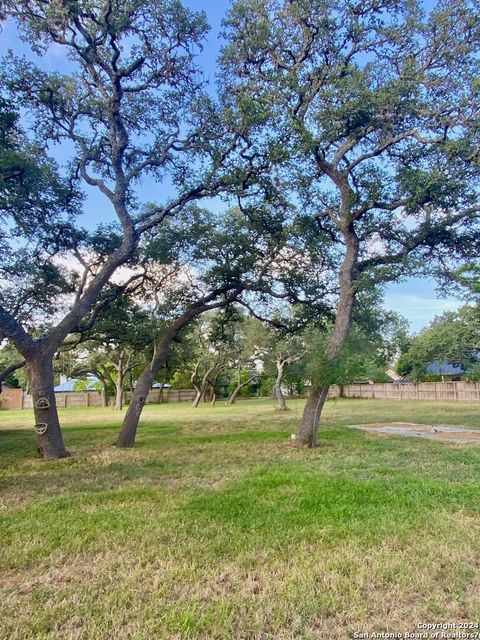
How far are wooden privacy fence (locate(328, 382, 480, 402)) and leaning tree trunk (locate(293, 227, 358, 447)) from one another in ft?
41.5

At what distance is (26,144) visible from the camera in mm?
8391

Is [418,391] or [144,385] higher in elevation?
[144,385]

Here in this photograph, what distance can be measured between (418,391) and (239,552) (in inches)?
1127

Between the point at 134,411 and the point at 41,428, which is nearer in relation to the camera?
the point at 41,428

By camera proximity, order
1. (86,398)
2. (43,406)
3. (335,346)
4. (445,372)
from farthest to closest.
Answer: (445,372), (86,398), (335,346), (43,406)

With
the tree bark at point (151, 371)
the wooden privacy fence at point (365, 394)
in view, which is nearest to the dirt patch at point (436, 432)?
the tree bark at point (151, 371)

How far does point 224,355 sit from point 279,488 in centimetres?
2208

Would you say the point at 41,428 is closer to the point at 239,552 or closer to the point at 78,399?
the point at 239,552

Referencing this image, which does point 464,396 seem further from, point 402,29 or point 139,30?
point 139,30

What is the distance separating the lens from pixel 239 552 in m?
2.90

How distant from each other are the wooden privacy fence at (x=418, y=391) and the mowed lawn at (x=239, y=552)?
16839 mm

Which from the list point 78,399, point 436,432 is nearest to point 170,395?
point 78,399

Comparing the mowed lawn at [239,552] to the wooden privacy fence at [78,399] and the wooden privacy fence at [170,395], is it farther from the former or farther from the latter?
the wooden privacy fence at [170,395]

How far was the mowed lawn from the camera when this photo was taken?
2.12 metres
